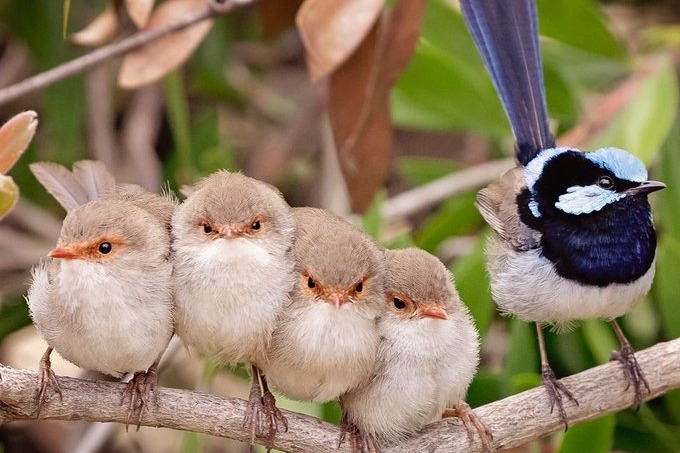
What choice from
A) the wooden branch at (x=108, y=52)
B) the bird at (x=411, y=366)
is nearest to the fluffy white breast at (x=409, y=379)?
the bird at (x=411, y=366)

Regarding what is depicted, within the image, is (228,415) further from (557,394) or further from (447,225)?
(447,225)

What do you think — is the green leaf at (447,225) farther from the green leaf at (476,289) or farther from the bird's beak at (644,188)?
the bird's beak at (644,188)

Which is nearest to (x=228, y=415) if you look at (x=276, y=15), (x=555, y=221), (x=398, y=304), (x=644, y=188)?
(x=398, y=304)

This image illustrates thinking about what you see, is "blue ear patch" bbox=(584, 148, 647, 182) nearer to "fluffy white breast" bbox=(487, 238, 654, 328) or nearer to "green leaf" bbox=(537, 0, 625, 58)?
"fluffy white breast" bbox=(487, 238, 654, 328)

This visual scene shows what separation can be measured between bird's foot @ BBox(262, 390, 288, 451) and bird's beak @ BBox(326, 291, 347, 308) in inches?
9.5

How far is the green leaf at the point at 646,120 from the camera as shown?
11.2 feet

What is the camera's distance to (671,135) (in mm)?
3705

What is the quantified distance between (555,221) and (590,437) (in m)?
0.53

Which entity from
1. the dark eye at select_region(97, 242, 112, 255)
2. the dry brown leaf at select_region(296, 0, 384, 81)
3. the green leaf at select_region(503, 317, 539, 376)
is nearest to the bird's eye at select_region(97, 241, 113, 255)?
the dark eye at select_region(97, 242, 112, 255)

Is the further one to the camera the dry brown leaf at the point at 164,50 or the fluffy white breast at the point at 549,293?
the dry brown leaf at the point at 164,50

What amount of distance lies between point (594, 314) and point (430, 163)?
1.50 m

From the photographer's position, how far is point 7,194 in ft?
5.62

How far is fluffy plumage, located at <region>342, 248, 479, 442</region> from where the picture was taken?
7.42ft

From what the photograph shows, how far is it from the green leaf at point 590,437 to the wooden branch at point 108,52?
4.65 ft
